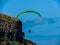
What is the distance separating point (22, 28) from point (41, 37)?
1.26 meters

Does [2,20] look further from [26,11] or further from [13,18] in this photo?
[26,11]

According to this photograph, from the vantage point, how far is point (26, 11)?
46.4 ft

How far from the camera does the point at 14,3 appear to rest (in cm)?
1467

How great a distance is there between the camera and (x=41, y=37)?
572 inches

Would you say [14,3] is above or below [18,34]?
above

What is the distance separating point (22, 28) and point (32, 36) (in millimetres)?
905

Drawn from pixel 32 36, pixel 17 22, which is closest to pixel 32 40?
pixel 32 36

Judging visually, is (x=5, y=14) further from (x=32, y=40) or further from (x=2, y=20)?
(x=32, y=40)

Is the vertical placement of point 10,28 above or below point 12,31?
above

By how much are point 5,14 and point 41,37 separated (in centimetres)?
202

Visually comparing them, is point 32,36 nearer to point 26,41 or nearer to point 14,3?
point 26,41

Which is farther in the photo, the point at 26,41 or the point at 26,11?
the point at 26,41

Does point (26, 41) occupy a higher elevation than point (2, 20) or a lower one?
lower

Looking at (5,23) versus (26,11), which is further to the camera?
(5,23)
